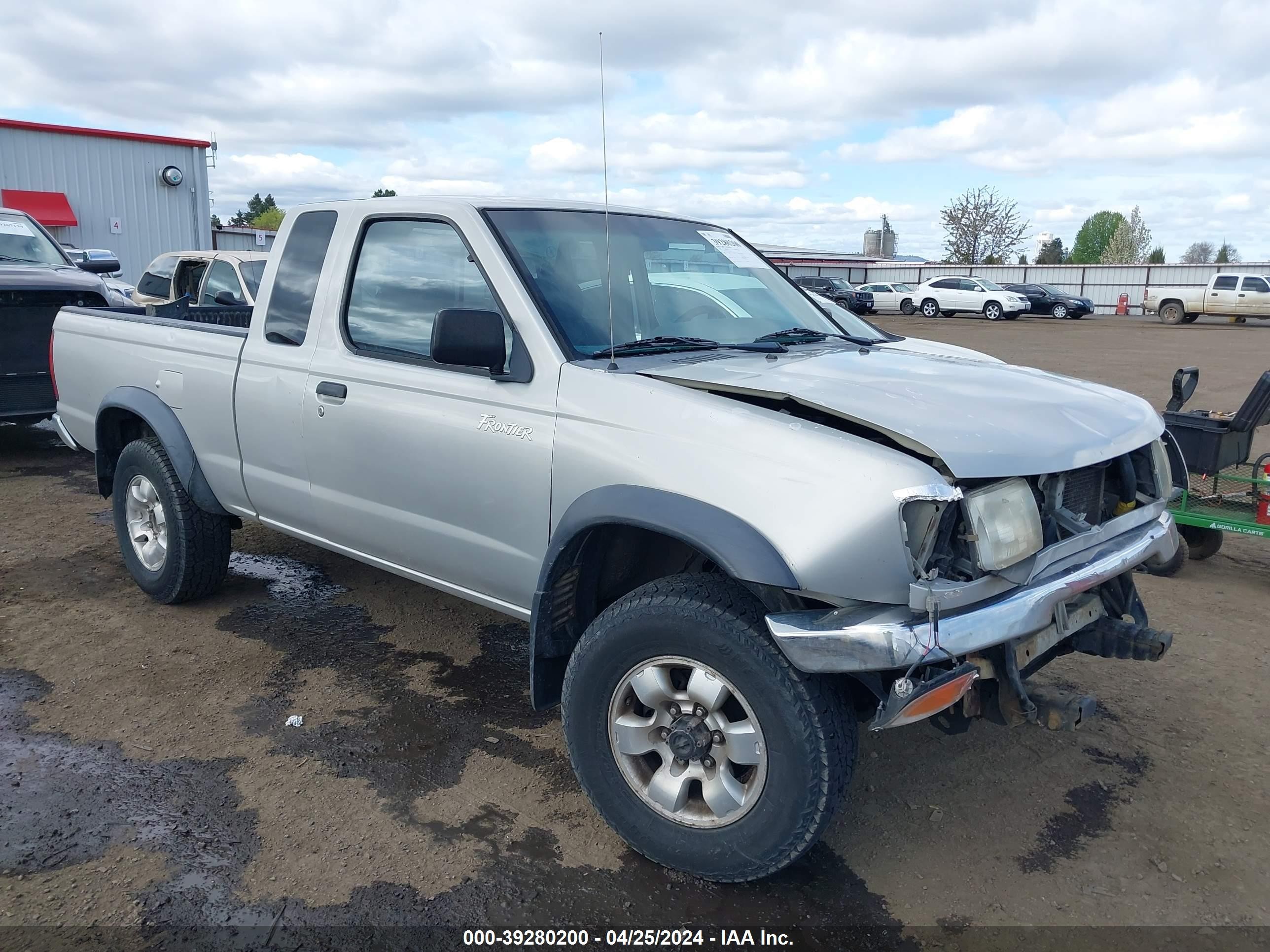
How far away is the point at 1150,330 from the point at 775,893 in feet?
103

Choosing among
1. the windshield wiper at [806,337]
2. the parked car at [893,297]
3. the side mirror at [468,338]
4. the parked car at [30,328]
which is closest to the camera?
the side mirror at [468,338]

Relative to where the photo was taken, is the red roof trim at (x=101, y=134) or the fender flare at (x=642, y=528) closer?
the fender flare at (x=642, y=528)

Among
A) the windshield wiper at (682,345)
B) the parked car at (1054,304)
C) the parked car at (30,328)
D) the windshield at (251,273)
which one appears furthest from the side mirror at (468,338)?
the parked car at (1054,304)

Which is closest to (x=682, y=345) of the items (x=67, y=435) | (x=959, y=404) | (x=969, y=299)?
(x=959, y=404)

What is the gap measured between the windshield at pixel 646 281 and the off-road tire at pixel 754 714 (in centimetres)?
100

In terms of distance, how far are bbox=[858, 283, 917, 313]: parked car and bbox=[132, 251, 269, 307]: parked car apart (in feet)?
95.1

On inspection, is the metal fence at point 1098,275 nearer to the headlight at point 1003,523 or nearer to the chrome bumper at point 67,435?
the chrome bumper at point 67,435

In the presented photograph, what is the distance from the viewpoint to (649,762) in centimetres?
303

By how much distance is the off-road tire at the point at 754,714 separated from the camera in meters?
2.57

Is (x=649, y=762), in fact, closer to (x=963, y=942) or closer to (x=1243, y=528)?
(x=963, y=942)

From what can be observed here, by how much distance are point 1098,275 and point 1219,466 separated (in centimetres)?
4715

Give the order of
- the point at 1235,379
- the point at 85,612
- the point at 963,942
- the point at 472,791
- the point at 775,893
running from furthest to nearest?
the point at 1235,379
the point at 85,612
the point at 472,791
the point at 775,893
the point at 963,942

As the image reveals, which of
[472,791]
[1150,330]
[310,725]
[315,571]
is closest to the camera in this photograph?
[472,791]

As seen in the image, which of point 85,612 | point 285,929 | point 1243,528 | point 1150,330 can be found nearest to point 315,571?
point 85,612
